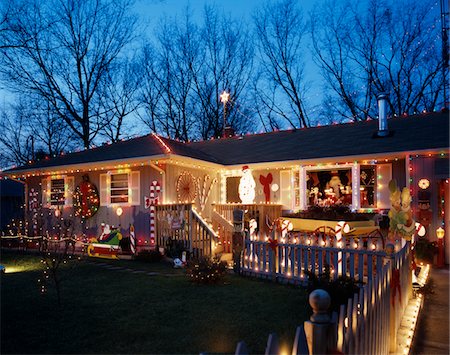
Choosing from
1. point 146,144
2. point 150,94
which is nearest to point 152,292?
point 146,144

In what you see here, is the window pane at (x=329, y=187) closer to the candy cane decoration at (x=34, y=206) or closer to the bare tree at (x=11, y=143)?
the candy cane decoration at (x=34, y=206)

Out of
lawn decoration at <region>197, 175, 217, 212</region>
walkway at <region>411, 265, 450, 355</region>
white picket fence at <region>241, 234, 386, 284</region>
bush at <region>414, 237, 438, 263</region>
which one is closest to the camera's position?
walkway at <region>411, 265, 450, 355</region>

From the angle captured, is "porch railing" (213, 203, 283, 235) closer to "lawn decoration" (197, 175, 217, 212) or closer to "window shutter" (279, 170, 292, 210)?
"window shutter" (279, 170, 292, 210)

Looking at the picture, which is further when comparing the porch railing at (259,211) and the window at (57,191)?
the window at (57,191)

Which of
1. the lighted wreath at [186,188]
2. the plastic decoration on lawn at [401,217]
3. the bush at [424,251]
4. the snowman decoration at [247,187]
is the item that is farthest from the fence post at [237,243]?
the snowman decoration at [247,187]

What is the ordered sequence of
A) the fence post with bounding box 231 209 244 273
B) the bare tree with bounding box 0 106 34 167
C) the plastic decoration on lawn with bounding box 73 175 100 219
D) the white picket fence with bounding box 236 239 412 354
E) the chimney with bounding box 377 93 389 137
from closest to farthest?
the white picket fence with bounding box 236 239 412 354
the fence post with bounding box 231 209 244 273
the chimney with bounding box 377 93 389 137
the plastic decoration on lawn with bounding box 73 175 100 219
the bare tree with bounding box 0 106 34 167

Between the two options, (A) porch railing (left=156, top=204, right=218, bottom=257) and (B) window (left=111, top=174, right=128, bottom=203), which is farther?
(B) window (left=111, top=174, right=128, bottom=203)

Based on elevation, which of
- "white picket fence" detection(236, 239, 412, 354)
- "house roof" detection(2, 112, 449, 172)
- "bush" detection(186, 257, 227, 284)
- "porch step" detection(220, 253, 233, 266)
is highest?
"house roof" detection(2, 112, 449, 172)

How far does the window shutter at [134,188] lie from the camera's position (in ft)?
43.4

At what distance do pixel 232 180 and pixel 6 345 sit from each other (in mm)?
11811

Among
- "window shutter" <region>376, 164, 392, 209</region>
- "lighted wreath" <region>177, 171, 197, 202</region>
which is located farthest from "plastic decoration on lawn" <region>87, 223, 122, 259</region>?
"window shutter" <region>376, 164, 392, 209</region>

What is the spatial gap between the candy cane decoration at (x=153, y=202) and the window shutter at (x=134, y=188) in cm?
50

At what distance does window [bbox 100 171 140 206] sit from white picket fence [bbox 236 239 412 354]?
5977 mm

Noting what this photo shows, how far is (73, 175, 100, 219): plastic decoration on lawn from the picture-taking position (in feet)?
46.1
